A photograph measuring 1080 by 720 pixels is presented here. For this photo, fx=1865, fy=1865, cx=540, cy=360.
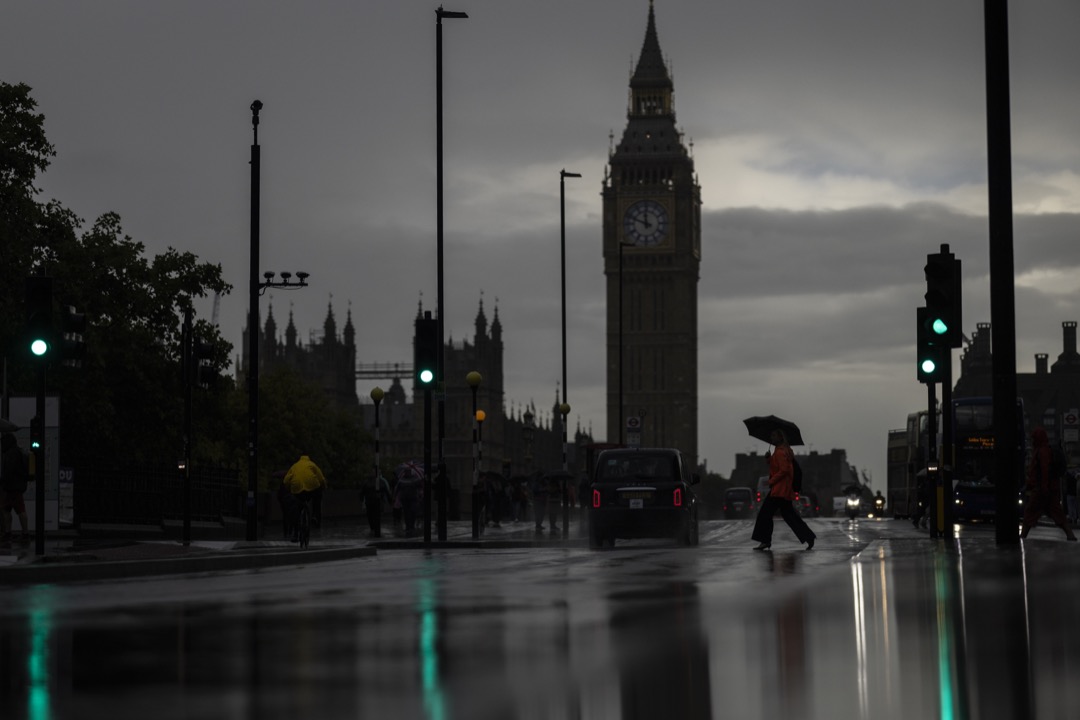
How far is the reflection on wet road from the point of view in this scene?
286 inches

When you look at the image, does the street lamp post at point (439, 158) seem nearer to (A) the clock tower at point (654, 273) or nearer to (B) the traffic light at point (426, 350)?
(B) the traffic light at point (426, 350)

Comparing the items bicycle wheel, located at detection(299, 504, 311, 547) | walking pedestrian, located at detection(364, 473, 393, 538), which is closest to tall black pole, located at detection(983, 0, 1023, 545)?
bicycle wheel, located at detection(299, 504, 311, 547)

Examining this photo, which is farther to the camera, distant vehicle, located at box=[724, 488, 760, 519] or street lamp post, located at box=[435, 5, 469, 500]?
distant vehicle, located at box=[724, 488, 760, 519]

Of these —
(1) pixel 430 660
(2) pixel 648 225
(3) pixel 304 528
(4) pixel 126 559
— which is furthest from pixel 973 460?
(2) pixel 648 225

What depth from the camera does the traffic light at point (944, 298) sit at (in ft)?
80.2

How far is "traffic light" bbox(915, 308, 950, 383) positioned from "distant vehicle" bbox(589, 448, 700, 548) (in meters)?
4.78

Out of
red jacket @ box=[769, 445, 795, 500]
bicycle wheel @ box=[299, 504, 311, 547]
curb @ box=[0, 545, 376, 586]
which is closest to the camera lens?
curb @ box=[0, 545, 376, 586]

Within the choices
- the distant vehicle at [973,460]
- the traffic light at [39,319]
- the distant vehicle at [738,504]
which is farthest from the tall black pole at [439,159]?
the distant vehicle at [738,504]

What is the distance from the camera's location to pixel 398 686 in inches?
307

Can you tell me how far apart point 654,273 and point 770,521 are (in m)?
163

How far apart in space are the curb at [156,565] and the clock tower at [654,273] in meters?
158

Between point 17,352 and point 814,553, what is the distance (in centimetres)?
2928

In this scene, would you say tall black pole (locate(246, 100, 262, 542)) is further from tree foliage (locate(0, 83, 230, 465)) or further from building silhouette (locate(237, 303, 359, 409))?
building silhouette (locate(237, 303, 359, 409))

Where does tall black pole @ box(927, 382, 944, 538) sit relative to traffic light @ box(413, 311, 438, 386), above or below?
below
